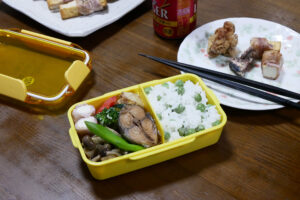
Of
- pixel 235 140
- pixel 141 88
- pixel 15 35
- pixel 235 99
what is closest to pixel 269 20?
pixel 235 99

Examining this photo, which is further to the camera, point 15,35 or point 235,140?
point 15,35

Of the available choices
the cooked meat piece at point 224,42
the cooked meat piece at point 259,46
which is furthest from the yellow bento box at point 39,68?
the cooked meat piece at point 259,46

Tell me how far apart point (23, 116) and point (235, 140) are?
0.87 metres

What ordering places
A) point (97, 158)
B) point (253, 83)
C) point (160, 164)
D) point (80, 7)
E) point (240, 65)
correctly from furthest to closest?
point (80, 7)
point (240, 65)
point (253, 83)
point (160, 164)
point (97, 158)

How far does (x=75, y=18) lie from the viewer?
156 centimetres

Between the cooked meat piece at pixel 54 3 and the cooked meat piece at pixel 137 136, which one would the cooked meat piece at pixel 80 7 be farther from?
the cooked meat piece at pixel 137 136

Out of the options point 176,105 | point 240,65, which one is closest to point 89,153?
point 176,105

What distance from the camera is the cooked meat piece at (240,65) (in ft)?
4.04

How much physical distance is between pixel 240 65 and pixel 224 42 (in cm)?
14

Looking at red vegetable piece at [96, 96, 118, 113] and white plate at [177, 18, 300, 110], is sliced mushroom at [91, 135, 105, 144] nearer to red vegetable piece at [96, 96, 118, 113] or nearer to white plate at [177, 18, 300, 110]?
red vegetable piece at [96, 96, 118, 113]

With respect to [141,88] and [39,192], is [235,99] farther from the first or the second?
[39,192]

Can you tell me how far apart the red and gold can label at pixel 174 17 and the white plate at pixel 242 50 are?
0.19 feet

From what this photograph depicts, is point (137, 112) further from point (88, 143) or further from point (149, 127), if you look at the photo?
point (88, 143)

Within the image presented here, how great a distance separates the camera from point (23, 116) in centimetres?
118
